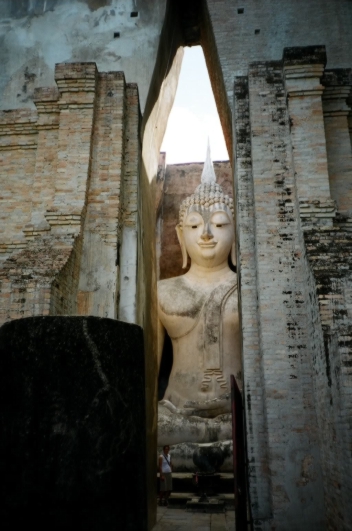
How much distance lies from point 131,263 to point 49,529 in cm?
425

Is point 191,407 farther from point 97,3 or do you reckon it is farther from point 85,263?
point 97,3

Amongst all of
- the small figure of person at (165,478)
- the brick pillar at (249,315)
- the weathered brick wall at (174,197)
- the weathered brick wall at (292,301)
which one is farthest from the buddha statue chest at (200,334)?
the weathered brick wall at (292,301)

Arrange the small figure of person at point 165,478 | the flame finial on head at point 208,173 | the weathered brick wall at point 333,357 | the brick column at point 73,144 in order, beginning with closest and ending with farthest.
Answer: the weathered brick wall at point 333,357, the brick column at point 73,144, the small figure of person at point 165,478, the flame finial on head at point 208,173

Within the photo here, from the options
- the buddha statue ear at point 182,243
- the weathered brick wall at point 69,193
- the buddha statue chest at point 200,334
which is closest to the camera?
the weathered brick wall at point 69,193

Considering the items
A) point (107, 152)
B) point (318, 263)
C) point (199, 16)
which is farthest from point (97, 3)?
point (318, 263)

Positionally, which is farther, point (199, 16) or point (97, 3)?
point (199, 16)

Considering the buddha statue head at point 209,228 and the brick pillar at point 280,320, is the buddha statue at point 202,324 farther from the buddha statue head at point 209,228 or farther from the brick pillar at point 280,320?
the brick pillar at point 280,320

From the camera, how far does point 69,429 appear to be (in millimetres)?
3287

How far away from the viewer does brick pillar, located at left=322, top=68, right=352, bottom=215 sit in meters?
7.25

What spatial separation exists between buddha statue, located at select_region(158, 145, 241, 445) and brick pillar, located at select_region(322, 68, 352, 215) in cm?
473

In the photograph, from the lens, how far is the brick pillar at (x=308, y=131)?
6605mm

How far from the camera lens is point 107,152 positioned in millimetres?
7559

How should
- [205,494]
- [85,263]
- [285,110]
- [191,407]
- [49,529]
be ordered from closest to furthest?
[49,529], [85,263], [285,110], [205,494], [191,407]

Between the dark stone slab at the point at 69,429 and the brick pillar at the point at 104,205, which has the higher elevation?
the brick pillar at the point at 104,205
